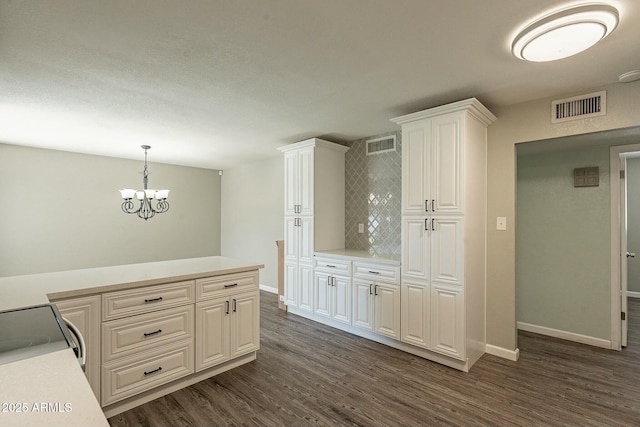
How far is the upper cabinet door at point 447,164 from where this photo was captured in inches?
107

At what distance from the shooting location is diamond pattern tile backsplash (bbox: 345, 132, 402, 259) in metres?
3.83

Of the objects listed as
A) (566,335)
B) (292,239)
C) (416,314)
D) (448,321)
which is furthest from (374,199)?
(566,335)

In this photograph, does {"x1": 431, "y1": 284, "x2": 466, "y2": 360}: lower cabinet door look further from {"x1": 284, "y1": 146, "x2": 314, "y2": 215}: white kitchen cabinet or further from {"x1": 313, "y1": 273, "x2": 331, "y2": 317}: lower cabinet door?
{"x1": 284, "y1": 146, "x2": 314, "y2": 215}: white kitchen cabinet

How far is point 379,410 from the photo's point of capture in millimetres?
2160

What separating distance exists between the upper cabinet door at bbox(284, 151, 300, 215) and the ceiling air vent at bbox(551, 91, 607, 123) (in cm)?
285

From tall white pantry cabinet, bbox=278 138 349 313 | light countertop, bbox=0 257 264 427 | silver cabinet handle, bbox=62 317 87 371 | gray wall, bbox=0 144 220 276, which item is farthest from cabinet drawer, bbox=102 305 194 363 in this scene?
Result: gray wall, bbox=0 144 220 276

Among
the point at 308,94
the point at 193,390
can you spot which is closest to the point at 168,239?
the point at 193,390

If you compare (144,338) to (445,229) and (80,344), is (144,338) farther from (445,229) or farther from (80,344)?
(445,229)

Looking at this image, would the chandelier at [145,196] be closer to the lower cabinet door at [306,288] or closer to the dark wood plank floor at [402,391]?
the lower cabinet door at [306,288]

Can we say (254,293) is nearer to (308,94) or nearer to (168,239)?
(308,94)

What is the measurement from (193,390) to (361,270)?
197 cm

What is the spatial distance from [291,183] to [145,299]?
250cm

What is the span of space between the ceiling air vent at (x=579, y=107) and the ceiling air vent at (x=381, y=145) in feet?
5.38

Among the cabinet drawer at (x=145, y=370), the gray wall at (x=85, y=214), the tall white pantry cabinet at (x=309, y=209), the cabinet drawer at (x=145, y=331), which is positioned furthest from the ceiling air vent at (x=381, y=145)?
the gray wall at (x=85, y=214)
